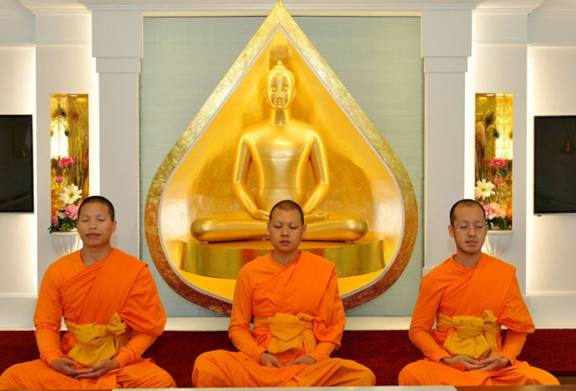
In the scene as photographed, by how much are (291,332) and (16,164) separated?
3.67m

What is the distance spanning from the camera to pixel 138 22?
647 cm

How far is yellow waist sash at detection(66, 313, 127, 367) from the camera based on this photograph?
406 cm

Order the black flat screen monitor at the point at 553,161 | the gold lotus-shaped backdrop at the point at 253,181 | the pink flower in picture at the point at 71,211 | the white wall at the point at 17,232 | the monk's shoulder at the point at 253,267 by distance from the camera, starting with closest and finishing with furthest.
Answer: the monk's shoulder at the point at 253,267
the gold lotus-shaped backdrop at the point at 253,181
the pink flower in picture at the point at 71,211
the white wall at the point at 17,232
the black flat screen monitor at the point at 553,161

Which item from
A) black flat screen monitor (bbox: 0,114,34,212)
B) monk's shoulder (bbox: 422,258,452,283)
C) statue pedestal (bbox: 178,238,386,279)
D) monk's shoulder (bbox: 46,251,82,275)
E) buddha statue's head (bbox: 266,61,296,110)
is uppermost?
buddha statue's head (bbox: 266,61,296,110)

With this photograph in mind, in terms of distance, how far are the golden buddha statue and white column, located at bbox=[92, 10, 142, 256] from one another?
2.03ft

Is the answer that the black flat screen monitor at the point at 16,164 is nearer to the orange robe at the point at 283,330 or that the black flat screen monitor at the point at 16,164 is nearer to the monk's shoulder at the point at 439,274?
the orange robe at the point at 283,330

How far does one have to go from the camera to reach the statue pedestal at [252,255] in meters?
6.38

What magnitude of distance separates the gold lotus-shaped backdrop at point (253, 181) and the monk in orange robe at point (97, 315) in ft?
7.15

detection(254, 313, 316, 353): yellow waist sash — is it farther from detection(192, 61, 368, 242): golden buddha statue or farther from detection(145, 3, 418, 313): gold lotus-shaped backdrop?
detection(192, 61, 368, 242): golden buddha statue

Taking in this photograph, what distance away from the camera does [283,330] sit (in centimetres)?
429

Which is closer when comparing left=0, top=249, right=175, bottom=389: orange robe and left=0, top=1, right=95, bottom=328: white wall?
left=0, top=249, right=175, bottom=389: orange robe

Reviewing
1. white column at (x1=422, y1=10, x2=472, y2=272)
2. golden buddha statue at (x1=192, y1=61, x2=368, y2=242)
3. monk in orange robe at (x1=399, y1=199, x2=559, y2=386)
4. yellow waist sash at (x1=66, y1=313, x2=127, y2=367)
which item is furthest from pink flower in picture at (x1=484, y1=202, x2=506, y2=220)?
yellow waist sash at (x1=66, y1=313, x2=127, y2=367)

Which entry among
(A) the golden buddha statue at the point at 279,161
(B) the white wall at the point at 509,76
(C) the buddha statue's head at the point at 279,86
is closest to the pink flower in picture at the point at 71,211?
(A) the golden buddha statue at the point at 279,161

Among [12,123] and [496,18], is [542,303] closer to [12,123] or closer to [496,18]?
[496,18]
